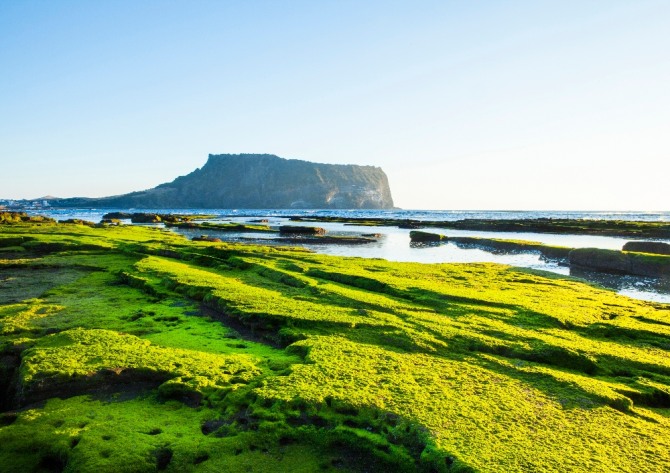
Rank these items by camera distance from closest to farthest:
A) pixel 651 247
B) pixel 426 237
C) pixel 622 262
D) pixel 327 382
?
pixel 327 382
pixel 622 262
pixel 651 247
pixel 426 237

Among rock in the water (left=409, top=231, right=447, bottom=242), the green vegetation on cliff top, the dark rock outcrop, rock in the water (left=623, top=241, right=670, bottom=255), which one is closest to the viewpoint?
the green vegetation on cliff top

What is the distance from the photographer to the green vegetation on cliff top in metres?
5.85

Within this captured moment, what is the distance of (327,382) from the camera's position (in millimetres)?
7590

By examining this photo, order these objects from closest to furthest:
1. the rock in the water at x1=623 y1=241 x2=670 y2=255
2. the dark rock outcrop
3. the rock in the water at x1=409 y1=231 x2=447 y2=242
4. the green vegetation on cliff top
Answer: the green vegetation on cliff top, the dark rock outcrop, the rock in the water at x1=623 y1=241 x2=670 y2=255, the rock in the water at x1=409 y1=231 x2=447 y2=242

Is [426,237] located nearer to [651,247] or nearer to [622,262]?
[651,247]

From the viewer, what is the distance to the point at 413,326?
36.8 ft

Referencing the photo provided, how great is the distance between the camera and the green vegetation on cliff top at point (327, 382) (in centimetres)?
585

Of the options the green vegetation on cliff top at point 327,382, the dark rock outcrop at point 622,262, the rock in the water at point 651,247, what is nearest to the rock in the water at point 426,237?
the rock in the water at point 651,247

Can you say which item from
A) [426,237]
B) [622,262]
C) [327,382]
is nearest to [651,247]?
[622,262]

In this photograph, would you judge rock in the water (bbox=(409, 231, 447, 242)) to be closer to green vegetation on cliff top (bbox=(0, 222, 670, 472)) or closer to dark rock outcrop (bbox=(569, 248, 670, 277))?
dark rock outcrop (bbox=(569, 248, 670, 277))

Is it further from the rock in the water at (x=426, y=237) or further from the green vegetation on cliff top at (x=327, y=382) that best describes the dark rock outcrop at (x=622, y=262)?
the rock in the water at (x=426, y=237)

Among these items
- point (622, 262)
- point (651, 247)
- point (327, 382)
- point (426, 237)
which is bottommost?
point (426, 237)

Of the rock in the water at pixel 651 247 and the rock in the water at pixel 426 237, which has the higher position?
the rock in the water at pixel 651 247

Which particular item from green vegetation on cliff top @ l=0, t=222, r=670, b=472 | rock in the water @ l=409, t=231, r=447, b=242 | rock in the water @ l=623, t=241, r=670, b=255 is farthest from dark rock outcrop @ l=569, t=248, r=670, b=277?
rock in the water @ l=409, t=231, r=447, b=242
